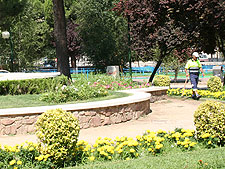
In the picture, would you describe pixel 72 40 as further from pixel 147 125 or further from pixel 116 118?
pixel 147 125

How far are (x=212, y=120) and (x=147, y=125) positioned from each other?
10.0 feet

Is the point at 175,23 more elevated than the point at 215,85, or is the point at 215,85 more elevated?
the point at 175,23

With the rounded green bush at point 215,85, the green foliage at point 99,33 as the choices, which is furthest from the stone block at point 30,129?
the green foliage at point 99,33

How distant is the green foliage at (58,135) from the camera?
507 cm

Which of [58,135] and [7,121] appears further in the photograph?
[7,121]

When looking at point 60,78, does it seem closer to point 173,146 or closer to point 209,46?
point 173,146

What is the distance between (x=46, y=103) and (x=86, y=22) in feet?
87.7

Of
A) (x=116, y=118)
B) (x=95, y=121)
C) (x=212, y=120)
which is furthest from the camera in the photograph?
(x=116, y=118)

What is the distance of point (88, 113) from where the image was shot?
8.41m

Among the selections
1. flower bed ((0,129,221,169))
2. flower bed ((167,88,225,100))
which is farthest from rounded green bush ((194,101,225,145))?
flower bed ((167,88,225,100))

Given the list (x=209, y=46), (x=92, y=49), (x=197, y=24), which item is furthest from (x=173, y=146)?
(x=92, y=49)

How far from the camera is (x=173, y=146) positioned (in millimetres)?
5762

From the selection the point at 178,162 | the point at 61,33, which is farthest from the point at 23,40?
the point at 178,162

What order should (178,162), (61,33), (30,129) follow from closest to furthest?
(178,162), (30,129), (61,33)
